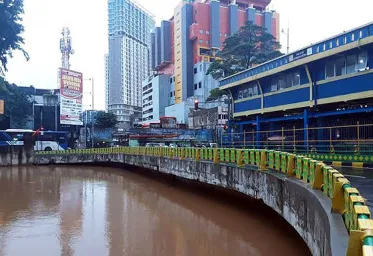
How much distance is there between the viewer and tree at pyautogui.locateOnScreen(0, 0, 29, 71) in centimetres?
3176

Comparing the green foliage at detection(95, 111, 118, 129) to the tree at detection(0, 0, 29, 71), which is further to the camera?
the green foliage at detection(95, 111, 118, 129)

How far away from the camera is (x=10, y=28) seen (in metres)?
32.5

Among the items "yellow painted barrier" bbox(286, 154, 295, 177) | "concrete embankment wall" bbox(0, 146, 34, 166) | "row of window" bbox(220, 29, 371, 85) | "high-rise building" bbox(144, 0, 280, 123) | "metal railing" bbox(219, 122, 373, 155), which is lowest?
"concrete embankment wall" bbox(0, 146, 34, 166)

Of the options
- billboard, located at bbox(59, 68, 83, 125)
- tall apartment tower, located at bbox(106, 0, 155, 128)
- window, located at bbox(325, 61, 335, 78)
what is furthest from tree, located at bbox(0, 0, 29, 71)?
tall apartment tower, located at bbox(106, 0, 155, 128)

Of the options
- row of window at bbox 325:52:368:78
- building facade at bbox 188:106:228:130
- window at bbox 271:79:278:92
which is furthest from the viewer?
building facade at bbox 188:106:228:130

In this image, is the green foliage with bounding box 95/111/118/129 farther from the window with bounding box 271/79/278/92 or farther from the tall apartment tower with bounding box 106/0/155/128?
the tall apartment tower with bounding box 106/0/155/128

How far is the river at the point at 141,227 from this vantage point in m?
7.24

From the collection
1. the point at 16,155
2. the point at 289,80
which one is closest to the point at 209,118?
the point at 16,155

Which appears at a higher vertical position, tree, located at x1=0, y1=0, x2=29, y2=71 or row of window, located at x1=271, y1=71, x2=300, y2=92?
tree, located at x1=0, y1=0, x2=29, y2=71

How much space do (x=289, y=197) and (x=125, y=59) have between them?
352ft

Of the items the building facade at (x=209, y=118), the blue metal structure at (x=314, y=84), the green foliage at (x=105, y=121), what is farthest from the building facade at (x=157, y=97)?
the blue metal structure at (x=314, y=84)

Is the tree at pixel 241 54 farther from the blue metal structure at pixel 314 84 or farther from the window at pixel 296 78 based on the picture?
the window at pixel 296 78

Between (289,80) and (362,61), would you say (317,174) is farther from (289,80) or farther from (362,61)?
(289,80)

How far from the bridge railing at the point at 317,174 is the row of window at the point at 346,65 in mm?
7503
